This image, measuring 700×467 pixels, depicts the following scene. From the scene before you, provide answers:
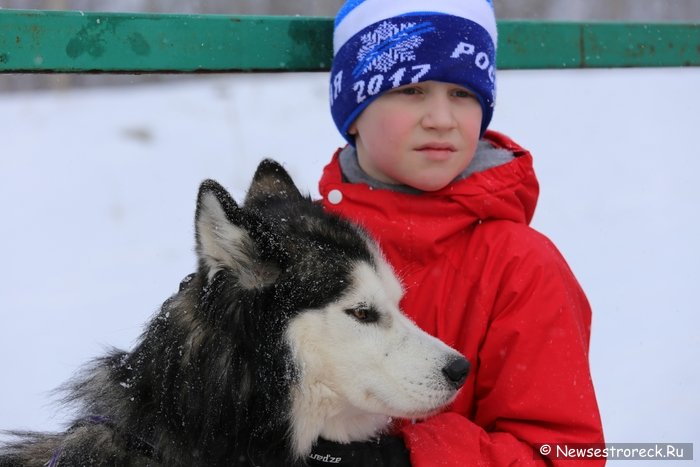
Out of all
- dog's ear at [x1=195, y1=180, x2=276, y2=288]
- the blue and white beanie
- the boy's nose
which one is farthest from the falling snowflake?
dog's ear at [x1=195, y1=180, x2=276, y2=288]

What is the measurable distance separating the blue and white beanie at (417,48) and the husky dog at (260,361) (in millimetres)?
581

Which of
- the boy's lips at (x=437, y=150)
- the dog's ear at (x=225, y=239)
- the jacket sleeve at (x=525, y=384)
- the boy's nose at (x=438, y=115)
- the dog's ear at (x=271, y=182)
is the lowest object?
the jacket sleeve at (x=525, y=384)

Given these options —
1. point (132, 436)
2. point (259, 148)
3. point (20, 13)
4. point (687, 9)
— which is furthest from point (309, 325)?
point (687, 9)

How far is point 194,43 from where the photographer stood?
3000 mm

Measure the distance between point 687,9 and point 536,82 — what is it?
3.91m

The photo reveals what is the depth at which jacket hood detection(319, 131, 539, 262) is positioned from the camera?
2.51 meters

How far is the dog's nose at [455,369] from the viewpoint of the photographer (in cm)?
219

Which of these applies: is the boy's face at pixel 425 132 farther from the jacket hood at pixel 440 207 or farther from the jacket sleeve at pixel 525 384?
the jacket sleeve at pixel 525 384

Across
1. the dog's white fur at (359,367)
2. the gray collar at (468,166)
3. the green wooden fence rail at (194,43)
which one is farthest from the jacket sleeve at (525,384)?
the green wooden fence rail at (194,43)

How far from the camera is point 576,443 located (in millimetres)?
2285

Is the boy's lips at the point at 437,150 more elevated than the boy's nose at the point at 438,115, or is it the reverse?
the boy's nose at the point at 438,115

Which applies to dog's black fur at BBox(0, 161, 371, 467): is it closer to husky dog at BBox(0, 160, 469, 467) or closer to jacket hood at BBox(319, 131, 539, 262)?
husky dog at BBox(0, 160, 469, 467)

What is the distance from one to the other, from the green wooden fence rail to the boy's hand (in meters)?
1.46

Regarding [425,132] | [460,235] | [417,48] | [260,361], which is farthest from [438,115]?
[260,361]
